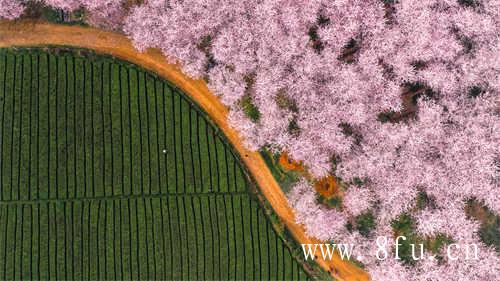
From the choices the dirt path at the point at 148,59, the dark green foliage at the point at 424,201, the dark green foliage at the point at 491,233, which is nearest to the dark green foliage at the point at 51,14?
the dirt path at the point at 148,59

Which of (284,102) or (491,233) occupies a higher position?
(284,102)

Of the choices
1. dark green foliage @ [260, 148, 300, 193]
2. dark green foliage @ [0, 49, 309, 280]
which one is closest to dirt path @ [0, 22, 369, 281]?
dark green foliage @ [260, 148, 300, 193]

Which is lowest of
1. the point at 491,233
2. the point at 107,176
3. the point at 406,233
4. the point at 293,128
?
the point at 491,233

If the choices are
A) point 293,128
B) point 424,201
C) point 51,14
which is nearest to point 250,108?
point 293,128

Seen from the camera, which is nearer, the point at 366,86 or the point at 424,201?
the point at 366,86

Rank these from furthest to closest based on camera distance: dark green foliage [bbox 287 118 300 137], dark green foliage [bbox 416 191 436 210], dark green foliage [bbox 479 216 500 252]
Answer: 1. dark green foliage [bbox 479 216 500 252]
2. dark green foliage [bbox 416 191 436 210]
3. dark green foliage [bbox 287 118 300 137]

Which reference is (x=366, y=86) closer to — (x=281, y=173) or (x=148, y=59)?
(x=281, y=173)

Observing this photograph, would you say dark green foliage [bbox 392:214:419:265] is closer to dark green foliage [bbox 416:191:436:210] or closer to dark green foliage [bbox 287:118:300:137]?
dark green foliage [bbox 416:191:436:210]
